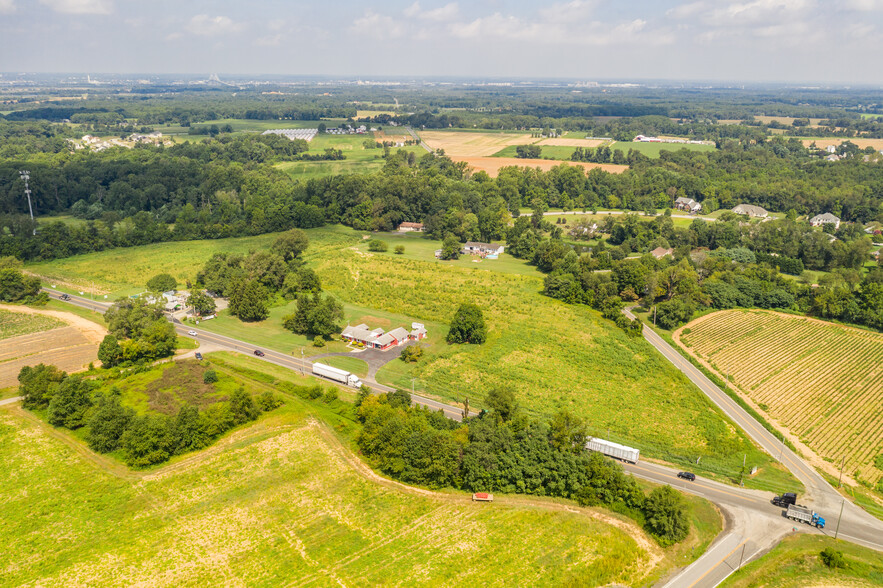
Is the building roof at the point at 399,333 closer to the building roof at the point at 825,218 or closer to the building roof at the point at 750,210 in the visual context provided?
the building roof at the point at 750,210

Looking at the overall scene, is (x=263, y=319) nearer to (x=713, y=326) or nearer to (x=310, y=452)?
(x=310, y=452)

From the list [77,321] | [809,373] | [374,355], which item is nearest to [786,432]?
[809,373]

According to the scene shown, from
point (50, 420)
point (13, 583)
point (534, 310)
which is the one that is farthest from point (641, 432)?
point (50, 420)

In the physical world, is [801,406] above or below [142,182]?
below

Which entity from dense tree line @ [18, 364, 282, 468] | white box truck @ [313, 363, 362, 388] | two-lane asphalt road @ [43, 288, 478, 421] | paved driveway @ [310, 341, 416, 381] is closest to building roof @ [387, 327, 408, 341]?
paved driveway @ [310, 341, 416, 381]

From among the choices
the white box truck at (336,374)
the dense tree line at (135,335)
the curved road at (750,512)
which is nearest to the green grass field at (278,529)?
the curved road at (750,512)

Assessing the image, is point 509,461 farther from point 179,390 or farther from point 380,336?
point 179,390
